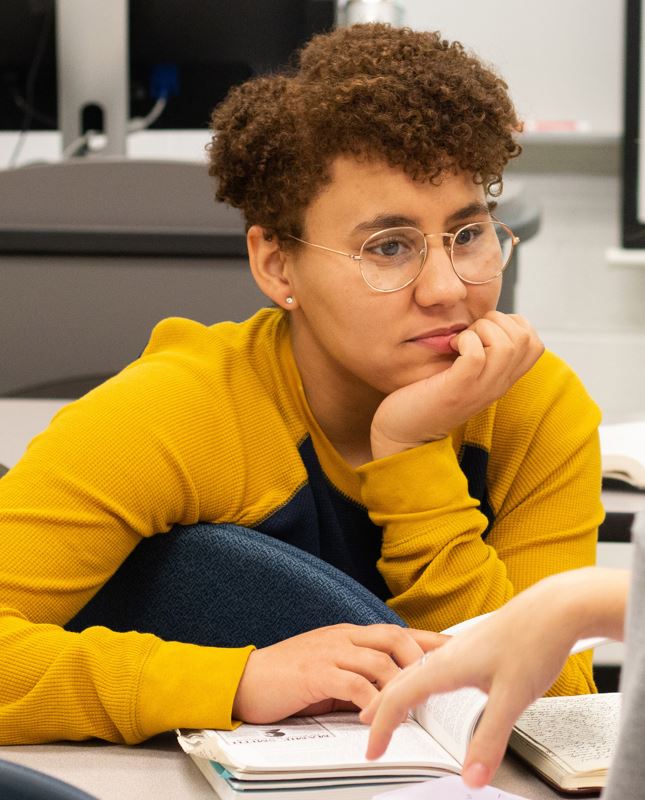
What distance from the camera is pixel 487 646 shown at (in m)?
0.48

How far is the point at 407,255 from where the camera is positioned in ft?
3.36

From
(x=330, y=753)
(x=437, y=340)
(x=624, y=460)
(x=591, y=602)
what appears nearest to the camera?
(x=591, y=602)

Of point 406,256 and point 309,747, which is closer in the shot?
point 309,747

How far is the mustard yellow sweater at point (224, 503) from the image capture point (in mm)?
845

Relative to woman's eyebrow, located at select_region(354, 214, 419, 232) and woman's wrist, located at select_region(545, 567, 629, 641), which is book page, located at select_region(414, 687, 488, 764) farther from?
woman's eyebrow, located at select_region(354, 214, 419, 232)

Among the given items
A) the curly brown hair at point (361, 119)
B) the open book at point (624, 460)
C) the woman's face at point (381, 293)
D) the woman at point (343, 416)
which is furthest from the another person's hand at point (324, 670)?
the open book at point (624, 460)

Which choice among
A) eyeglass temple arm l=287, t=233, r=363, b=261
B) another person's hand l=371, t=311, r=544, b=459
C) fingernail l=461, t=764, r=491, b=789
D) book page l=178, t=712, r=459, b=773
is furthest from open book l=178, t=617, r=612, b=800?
eyeglass temple arm l=287, t=233, r=363, b=261

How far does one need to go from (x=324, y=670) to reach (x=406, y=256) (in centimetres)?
39

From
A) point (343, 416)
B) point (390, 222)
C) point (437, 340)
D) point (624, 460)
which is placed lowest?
point (624, 460)

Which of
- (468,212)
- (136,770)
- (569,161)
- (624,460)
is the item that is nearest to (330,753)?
(136,770)

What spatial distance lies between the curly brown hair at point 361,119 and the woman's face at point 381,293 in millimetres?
18

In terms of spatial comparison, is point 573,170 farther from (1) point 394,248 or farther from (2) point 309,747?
(2) point 309,747

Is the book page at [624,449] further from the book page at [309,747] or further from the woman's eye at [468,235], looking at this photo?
the book page at [309,747]

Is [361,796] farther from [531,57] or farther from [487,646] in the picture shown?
[531,57]
